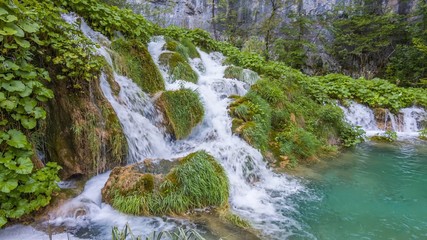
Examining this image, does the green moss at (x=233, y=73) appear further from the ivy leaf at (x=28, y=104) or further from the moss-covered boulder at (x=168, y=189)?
the ivy leaf at (x=28, y=104)

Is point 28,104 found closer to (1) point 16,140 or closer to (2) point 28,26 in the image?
(1) point 16,140

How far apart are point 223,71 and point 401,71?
38.1ft

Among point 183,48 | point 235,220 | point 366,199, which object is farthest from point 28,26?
point 183,48

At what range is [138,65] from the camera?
6875 mm

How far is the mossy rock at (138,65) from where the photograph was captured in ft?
21.8

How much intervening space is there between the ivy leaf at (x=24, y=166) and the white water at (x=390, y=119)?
9985mm

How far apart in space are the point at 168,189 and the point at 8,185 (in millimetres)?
1868

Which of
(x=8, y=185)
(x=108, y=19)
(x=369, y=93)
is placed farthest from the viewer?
(x=369, y=93)

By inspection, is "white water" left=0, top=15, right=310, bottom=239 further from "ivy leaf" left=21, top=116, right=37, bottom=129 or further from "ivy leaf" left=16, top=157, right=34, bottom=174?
"ivy leaf" left=21, top=116, right=37, bottom=129

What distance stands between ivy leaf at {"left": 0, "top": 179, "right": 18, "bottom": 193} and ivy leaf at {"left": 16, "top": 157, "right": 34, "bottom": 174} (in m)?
0.11

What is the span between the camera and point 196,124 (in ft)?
21.6

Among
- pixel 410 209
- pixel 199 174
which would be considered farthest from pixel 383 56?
pixel 199 174

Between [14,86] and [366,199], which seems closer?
[14,86]

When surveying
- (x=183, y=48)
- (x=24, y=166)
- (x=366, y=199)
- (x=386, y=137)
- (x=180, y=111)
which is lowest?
(x=366, y=199)
